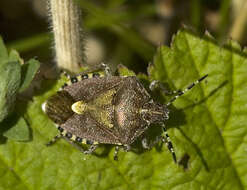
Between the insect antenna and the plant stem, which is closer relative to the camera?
the plant stem

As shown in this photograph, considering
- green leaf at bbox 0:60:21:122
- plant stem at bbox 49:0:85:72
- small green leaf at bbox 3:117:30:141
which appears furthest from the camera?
small green leaf at bbox 3:117:30:141

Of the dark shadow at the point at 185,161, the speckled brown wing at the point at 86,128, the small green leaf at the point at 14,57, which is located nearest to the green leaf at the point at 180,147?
the dark shadow at the point at 185,161

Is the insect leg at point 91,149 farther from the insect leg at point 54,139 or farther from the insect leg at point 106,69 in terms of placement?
the insect leg at point 106,69

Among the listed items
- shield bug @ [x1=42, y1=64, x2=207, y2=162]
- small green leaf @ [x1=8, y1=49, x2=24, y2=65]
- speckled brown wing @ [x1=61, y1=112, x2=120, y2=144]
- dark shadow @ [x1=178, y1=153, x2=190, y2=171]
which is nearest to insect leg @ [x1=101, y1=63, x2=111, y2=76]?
shield bug @ [x1=42, y1=64, x2=207, y2=162]

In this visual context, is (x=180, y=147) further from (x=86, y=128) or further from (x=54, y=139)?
(x=54, y=139)

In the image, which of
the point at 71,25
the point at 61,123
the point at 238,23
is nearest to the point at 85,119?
the point at 61,123

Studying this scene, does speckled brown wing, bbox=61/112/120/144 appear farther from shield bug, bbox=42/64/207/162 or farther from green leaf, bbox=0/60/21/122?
green leaf, bbox=0/60/21/122

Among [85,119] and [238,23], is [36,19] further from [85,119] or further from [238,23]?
[238,23]
